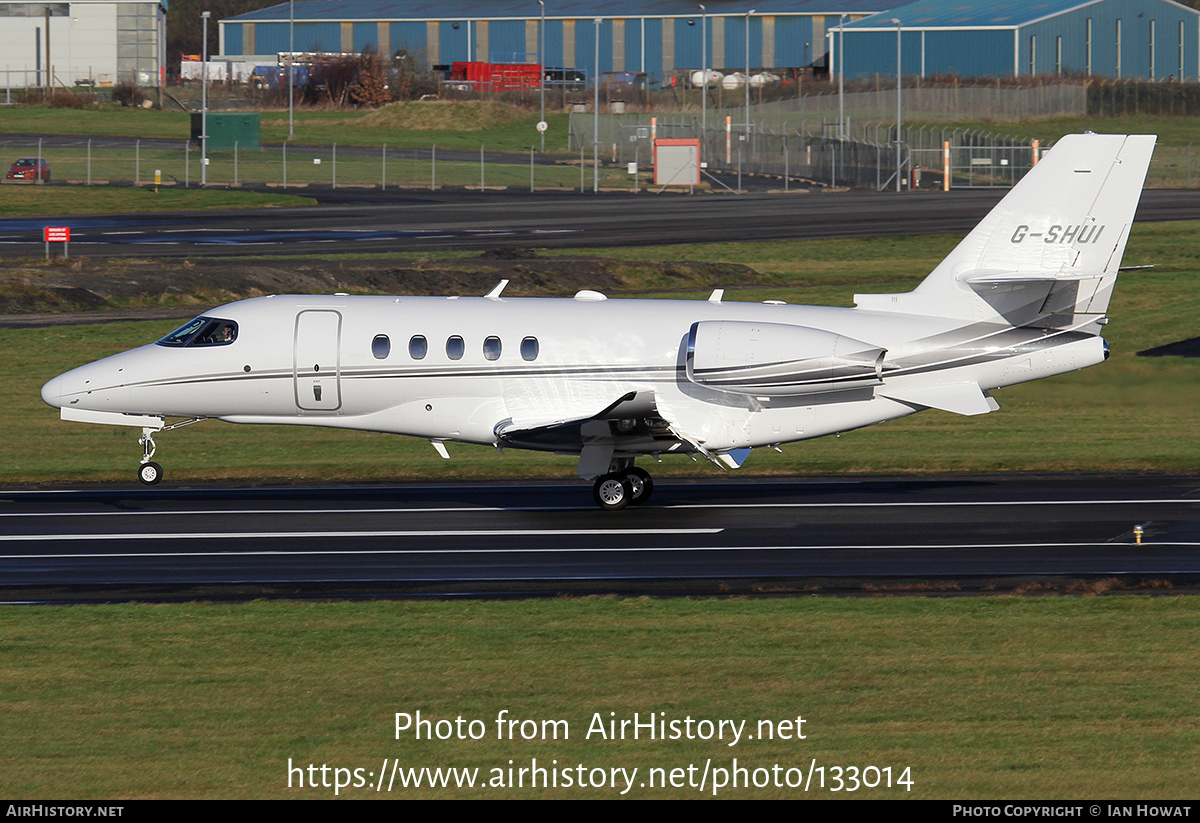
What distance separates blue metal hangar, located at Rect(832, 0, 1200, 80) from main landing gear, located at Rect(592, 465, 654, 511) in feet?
319

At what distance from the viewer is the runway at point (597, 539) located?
20.8m

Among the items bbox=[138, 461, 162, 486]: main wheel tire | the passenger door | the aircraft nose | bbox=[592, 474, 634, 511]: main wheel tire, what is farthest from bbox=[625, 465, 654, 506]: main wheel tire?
the aircraft nose

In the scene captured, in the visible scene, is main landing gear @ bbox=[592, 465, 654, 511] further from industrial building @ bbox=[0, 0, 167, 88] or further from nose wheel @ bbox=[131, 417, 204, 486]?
industrial building @ bbox=[0, 0, 167, 88]

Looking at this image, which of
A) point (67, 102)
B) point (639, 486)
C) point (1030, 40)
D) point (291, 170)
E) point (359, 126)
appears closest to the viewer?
point (639, 486)

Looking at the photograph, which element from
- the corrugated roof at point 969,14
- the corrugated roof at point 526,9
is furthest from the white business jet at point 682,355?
the corrugated roof at point 526,9

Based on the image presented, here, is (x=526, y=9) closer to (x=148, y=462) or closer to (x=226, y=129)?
(x=226, y=129)

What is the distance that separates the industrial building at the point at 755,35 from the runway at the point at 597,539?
299ft

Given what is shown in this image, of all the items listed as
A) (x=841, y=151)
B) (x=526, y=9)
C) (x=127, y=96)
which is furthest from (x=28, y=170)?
(x=526, y=9)

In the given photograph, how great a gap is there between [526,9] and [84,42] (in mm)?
41178

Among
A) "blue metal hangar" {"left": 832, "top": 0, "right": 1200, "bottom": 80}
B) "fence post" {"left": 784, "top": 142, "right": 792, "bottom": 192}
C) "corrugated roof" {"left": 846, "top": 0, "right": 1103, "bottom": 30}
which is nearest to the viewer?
"fence post" {"left": 784, "top": 142, "right": 792, "bottom": 192}

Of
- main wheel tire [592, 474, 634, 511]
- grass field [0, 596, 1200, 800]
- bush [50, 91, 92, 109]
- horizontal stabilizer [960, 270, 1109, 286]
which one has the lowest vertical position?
grass field [0, 596, 1200, 800]

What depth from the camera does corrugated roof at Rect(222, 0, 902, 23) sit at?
140 metres

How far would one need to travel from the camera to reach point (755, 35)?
142500 mm

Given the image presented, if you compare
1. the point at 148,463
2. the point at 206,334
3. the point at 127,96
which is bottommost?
the point at 148,463
